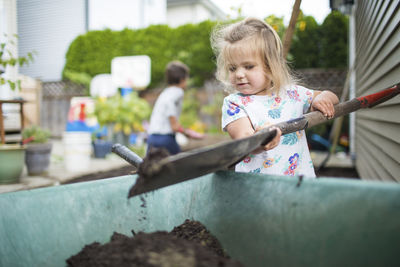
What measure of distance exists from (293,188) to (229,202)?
9.3 inches

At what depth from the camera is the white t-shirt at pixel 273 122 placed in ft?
4.22

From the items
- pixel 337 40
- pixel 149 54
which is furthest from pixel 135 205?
pixel 149 54

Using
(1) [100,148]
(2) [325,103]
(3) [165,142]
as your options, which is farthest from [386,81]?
(1) [100,148]

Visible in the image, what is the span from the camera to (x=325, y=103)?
1265mm

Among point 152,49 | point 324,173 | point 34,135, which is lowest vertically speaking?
point 324,173

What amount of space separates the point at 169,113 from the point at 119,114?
91.8 inches

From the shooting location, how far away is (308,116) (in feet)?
3.81

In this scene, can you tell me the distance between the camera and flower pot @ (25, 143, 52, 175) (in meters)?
3.33

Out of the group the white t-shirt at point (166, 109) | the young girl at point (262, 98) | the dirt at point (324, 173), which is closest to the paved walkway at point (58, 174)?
the dirt at point (324, 173)

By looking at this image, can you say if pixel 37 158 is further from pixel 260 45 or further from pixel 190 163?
pixel 190 163

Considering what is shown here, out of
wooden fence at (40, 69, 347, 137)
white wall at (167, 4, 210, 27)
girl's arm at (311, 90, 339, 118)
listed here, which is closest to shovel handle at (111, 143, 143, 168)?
girl's arm at (311, 90, 339, 118)

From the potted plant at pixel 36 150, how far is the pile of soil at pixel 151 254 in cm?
282

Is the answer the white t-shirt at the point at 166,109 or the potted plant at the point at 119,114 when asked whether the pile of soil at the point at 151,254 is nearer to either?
the white t-shirt at the point at 166,109

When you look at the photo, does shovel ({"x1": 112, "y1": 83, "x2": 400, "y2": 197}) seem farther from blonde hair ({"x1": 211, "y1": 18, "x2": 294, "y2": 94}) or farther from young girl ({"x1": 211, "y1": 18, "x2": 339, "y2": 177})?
blonde hair ({"x1": 211, "y1": 18, "x2": 294, "y2": 94})
